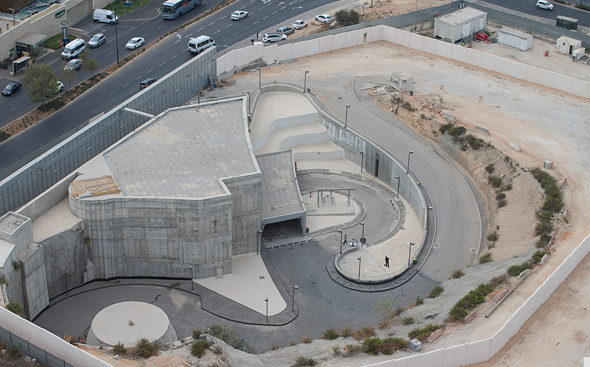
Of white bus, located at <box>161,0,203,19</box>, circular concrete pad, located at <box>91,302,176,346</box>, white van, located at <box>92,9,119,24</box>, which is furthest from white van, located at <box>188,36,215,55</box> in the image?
circular concrete pad, located at <box>91,302,176,346</box>

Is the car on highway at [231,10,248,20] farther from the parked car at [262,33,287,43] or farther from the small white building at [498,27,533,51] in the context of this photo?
the small white building at [498,27,533,51]

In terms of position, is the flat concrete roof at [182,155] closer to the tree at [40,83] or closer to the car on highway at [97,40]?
the tree at [40,83]

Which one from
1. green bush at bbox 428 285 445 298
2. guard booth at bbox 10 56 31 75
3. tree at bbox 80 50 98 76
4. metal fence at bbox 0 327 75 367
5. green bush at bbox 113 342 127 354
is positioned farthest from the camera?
guard booth at bbox 10 56 31 75

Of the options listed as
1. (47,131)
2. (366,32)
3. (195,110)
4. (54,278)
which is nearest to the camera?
(54,278)

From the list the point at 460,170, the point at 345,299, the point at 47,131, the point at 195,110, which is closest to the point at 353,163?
the point at 460,170

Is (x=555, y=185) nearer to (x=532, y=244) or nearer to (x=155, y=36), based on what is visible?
(x=532, y=244)

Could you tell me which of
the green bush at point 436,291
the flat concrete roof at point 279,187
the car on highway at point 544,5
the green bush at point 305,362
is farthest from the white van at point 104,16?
the green bush at point 305,362

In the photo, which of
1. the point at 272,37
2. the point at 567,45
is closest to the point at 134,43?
the point at 272,37
